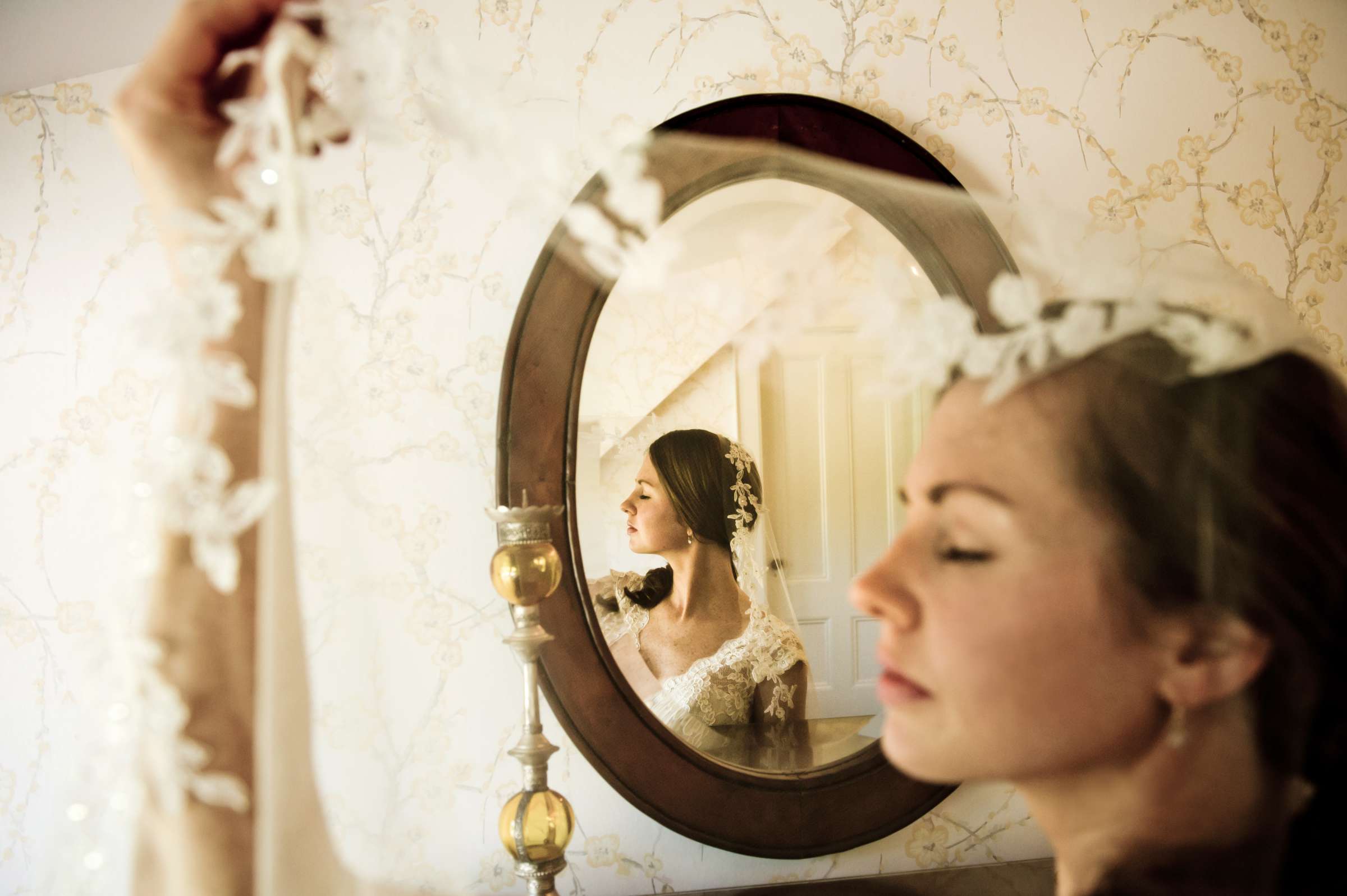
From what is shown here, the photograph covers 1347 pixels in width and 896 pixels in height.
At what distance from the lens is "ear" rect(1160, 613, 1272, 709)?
1.89ft

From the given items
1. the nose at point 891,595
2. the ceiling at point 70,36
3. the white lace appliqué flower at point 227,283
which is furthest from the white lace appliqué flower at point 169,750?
the ceiling at point 70,36

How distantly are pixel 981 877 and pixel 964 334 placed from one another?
95 cm

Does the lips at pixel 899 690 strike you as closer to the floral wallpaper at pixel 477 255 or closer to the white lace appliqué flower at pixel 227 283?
the white lace appliqué flower at pixel 227 283

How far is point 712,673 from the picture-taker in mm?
1203

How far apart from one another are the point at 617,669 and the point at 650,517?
0.69ft

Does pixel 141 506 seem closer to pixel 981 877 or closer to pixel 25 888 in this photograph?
pixel 25 888

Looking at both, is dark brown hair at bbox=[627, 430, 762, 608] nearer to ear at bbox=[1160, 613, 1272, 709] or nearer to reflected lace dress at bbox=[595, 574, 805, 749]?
reflected lace dress at bbox=[595, 574, 805, 749]

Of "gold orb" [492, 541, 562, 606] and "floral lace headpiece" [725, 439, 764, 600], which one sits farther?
"floral lace headpiece" [725, 439, 764, 600]

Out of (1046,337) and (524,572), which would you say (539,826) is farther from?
(1046,337)

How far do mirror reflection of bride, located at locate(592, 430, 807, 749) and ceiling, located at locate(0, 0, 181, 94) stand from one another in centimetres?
86

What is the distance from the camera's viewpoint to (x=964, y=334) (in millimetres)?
706

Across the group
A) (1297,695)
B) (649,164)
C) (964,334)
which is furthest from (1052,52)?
(1297,695)

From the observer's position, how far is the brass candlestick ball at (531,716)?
97cm

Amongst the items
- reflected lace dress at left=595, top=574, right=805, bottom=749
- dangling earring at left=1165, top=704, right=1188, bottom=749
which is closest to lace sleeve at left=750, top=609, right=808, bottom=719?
reflected lace dress at left=595, top=574, right=805, bottom=749
